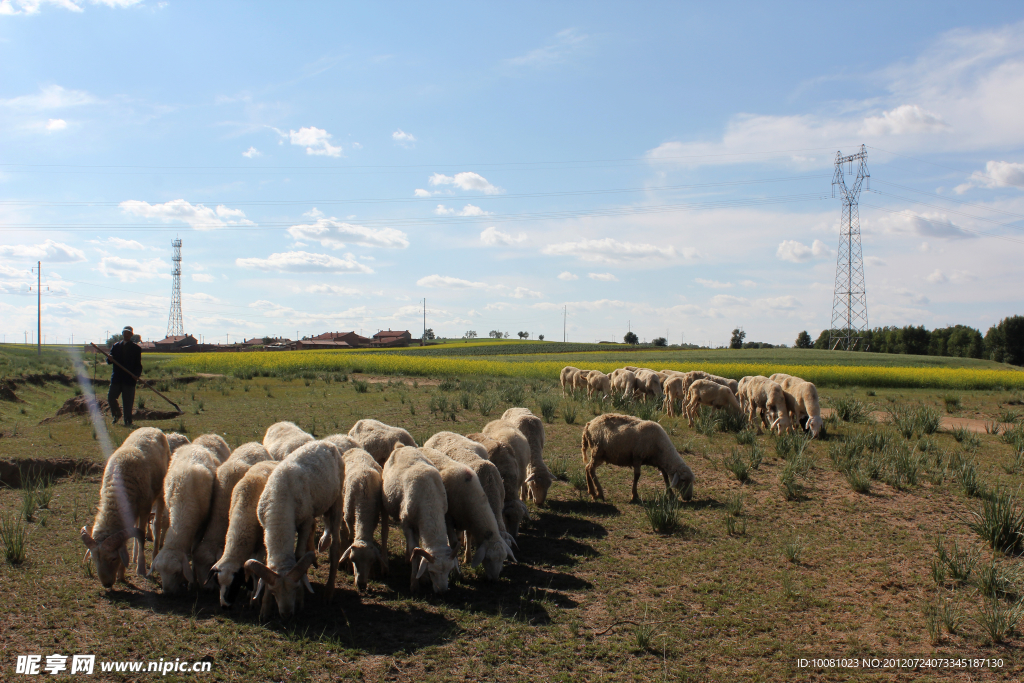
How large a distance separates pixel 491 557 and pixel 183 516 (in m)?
3.31

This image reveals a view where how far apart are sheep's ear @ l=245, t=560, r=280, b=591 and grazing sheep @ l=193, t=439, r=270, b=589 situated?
0.99 metres

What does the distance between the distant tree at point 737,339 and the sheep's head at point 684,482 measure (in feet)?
326

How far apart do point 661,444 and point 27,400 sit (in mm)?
22804

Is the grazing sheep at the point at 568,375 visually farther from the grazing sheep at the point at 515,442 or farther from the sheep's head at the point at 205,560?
the sheep's head at the point at 205,560

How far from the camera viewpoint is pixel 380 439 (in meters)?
8.51

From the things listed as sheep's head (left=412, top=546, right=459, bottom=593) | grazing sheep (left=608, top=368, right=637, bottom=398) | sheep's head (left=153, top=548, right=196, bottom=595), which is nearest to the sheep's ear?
sheep's head (left=153, top=548, right=196, bottom=595)

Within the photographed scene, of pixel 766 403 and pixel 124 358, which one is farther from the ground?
pixel 124 358

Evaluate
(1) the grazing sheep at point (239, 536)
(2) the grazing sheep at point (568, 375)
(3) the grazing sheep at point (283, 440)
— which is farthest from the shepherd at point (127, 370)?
(2) the grazing sheep at point (568, 375)

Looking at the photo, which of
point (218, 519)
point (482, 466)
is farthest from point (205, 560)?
point (482, 466)

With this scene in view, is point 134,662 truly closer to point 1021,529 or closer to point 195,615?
point 195,615

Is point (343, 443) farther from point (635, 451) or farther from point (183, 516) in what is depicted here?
point (635, 451)

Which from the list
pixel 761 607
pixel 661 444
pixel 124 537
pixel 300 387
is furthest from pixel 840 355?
pixel 124 537

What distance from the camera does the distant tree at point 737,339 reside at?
336ft

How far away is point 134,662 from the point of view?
4656 millimetres
